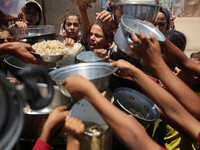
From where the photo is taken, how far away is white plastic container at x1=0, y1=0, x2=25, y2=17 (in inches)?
64.6

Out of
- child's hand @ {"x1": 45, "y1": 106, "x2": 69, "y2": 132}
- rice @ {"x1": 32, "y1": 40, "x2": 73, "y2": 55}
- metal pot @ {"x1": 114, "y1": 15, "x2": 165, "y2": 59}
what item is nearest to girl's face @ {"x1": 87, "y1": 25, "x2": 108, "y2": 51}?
rice @ {"x1": 32, "y1": 40, "x2": 73, "y2": 55}

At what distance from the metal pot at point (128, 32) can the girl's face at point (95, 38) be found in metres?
1.07

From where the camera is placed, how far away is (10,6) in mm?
1720

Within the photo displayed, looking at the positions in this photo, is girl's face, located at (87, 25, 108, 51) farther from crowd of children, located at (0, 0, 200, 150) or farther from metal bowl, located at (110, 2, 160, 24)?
metal bowl, located at (110, 2, 160, 24)

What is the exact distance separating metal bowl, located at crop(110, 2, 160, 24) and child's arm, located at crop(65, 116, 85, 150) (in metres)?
1.12

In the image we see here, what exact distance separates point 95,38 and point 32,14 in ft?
4.95

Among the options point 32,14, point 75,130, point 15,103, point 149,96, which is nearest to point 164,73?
point 149,96

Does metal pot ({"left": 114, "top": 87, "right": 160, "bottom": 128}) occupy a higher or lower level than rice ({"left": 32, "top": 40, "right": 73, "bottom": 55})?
lower

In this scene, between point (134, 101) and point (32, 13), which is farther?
point (32, 13)

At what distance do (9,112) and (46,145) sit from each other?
2.26 ft

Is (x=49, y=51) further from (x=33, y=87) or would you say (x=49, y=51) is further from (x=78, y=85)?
(x=33, y=87)

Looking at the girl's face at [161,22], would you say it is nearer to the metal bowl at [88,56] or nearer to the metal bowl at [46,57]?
the metal bowl at [88,56]

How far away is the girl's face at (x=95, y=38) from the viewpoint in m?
2.65

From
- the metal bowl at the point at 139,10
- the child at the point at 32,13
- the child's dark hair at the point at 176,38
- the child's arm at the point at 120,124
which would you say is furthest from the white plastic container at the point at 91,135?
the child at the point at 32,13
